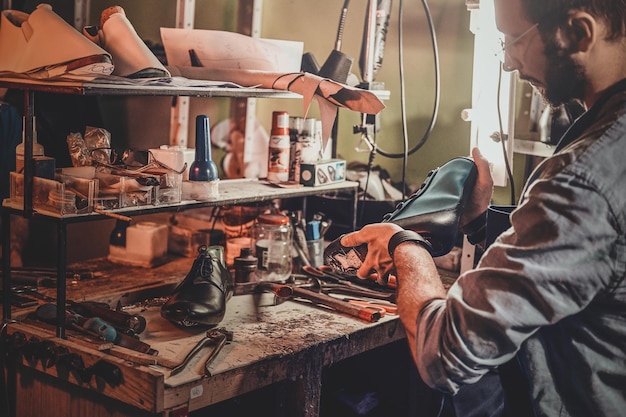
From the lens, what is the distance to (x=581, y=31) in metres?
1.44

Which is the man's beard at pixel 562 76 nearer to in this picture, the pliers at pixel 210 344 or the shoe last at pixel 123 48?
the pliers at pixel 210 344

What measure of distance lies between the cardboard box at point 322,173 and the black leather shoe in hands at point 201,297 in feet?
1.64

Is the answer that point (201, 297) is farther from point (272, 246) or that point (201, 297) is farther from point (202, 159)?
point (272, 246)

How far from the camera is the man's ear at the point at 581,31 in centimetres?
142

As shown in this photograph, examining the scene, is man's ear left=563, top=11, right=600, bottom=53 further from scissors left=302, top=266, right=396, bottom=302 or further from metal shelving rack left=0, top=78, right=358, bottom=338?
scissors left=302, top=266, right=396, bottom=302

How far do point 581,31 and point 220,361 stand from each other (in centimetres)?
121

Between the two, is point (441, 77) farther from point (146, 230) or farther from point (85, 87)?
point (85, 87)

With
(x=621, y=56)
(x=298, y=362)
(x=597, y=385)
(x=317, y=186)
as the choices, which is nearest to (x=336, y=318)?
(x=298, y=362)

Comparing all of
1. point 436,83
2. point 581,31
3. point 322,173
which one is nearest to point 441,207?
point 581,31

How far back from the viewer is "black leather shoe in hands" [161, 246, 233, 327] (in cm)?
225

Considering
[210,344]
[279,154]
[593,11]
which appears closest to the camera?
[593,11]

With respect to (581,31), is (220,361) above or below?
below

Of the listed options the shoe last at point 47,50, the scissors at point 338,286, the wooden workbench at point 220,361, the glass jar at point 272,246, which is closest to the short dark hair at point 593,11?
the wooden workbench at point 220,361

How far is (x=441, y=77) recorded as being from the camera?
3355 millimetres
